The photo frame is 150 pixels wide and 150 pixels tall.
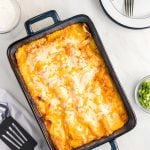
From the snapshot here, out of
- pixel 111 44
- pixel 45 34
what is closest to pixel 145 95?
pixel 111 44

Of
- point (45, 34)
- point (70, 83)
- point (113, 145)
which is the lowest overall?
point (113, 145)

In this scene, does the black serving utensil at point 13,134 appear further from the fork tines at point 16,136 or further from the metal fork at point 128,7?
the metal fork at point 128,7

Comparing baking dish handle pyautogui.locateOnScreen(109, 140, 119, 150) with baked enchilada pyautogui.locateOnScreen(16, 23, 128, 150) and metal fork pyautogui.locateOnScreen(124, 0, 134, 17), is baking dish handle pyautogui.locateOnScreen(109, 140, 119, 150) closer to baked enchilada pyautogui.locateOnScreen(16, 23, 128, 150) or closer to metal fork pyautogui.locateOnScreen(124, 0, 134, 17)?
baked enchilada pyautogui.locateOnScreen(16, 23, 128, 150)

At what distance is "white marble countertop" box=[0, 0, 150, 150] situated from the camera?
1.63 meters

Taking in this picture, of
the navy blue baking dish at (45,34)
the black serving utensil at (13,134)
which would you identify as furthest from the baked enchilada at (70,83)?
the black serving utensil at (13,134)

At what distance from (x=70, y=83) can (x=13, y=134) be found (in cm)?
24

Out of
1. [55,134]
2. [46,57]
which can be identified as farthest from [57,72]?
→ [55,134]

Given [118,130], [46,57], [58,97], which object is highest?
[46,57]

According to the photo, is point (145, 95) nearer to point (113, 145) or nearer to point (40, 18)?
point (113, 145)

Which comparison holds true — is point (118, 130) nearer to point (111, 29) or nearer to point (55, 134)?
point (55, 134)

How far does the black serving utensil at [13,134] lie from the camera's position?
1.63 metres

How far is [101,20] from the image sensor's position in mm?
1628

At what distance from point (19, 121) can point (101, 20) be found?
1.25 feet

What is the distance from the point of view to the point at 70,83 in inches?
60.6
